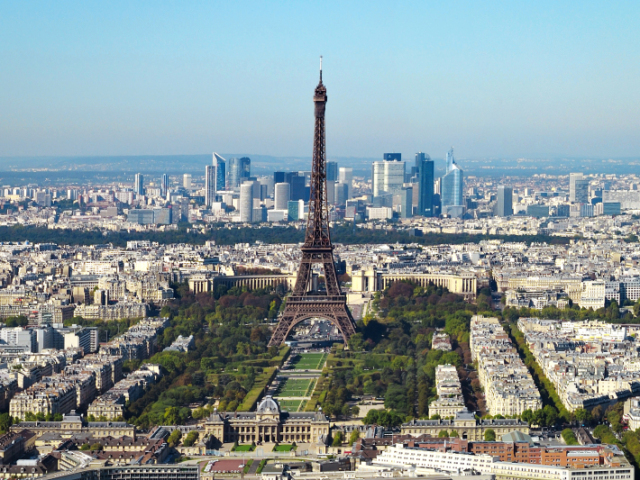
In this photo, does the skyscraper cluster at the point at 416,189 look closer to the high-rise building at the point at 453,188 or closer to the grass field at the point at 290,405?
the high-rise building at the point at 453,188

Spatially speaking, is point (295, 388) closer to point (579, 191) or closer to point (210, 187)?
point (579, 191)

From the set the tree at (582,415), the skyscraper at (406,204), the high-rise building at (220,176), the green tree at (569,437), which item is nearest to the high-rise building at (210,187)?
the high-rise building at (220,176)

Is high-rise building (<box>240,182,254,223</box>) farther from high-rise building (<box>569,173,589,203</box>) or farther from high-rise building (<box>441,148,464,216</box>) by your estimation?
high-rise building (<box>569,173,589,203</box>)

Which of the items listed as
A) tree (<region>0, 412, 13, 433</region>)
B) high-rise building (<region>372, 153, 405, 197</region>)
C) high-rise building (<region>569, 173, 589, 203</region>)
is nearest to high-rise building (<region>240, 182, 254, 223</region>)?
high-rise building (<region>372, 153, 405, 197</region>)

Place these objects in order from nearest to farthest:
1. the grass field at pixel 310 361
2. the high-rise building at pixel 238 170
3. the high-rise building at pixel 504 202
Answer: the grass field at pixel 310 361
the high-rise building at pixel 504 202
the high-rise building at pixel 238 170

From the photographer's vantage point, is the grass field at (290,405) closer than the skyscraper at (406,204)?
Yes

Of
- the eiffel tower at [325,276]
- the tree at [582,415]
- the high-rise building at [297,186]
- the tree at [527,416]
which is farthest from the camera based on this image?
the high-rise building at [297,186]
